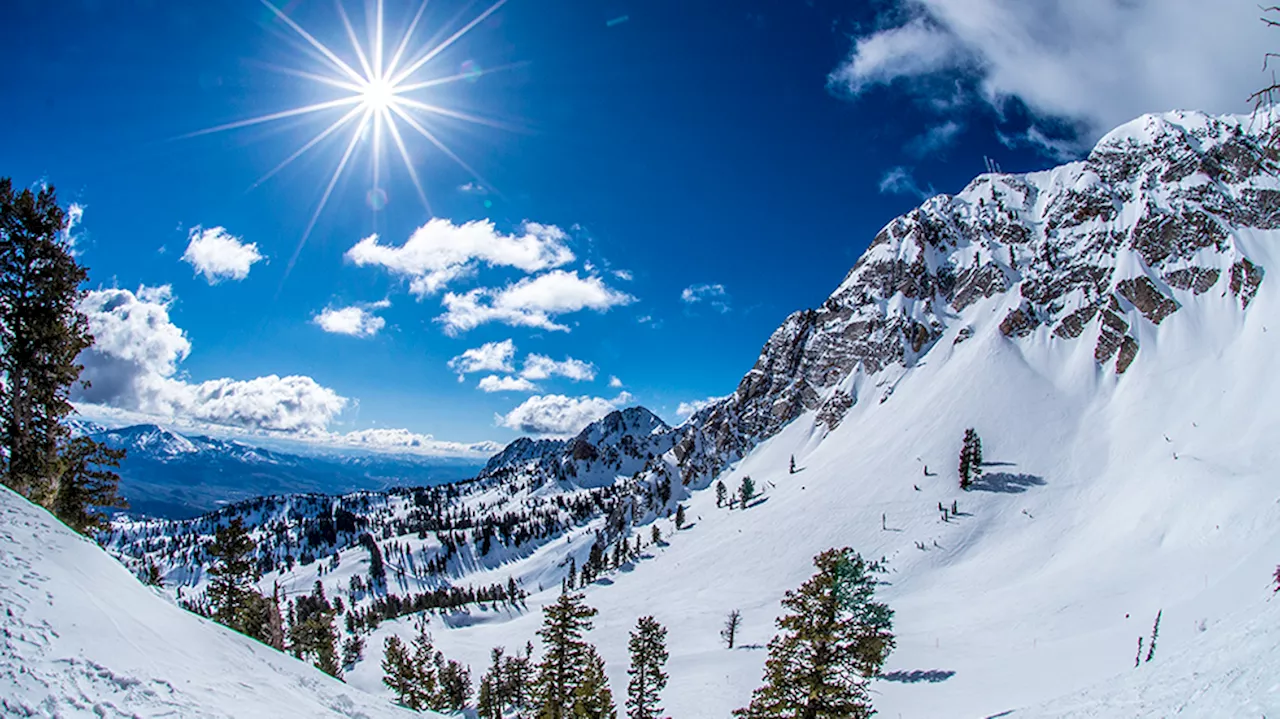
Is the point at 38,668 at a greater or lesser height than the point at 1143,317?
lesser

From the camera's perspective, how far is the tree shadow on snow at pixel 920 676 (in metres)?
Answer: 40.8

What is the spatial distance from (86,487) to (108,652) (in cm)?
2311

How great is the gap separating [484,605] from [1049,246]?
658 ft

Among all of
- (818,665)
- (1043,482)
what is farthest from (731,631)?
(1043,482)

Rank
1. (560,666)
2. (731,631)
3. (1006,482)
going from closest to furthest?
(560,666) → (731,631) → (1006,482)

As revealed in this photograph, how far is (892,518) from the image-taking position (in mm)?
95562

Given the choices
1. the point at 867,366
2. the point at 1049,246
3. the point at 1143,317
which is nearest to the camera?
the point at 1143,317

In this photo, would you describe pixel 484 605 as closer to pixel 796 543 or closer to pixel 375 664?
pixel 375 664

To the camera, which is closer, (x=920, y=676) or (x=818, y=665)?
(x=818, y=665)

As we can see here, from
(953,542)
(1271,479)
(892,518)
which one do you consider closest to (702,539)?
(892,518)

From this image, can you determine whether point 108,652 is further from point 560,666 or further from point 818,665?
point 560,666

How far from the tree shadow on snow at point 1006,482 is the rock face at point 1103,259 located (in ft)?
176

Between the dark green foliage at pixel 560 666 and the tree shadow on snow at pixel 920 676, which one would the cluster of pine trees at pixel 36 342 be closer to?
the dark green foliage at pixel 560 666

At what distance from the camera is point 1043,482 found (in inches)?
3789
